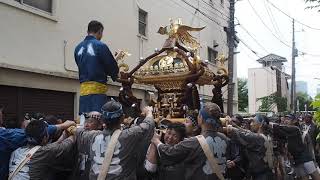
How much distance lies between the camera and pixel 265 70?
40812 millimetres

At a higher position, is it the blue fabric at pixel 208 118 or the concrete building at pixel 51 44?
the concrete building at pixel 51 44

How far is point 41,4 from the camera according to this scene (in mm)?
9695

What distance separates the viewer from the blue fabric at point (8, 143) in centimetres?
417

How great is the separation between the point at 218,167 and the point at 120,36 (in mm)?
8872

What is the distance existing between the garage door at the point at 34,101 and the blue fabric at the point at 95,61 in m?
3.88

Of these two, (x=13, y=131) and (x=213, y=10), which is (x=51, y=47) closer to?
(x=13, y=131)

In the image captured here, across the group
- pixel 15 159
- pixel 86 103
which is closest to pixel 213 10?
pixel 86 103

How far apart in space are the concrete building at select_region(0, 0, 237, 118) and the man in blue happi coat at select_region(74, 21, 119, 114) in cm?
359

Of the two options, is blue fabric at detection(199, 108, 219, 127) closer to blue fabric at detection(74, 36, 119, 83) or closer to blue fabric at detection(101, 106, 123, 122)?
blue fabric at detection(101, 106, 123, 122)

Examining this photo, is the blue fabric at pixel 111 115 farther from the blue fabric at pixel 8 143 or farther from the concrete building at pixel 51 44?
the concrete building at pixel 51 44

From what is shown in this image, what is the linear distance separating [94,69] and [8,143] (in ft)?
4.78

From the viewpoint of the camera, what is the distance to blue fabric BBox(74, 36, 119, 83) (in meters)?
5.22

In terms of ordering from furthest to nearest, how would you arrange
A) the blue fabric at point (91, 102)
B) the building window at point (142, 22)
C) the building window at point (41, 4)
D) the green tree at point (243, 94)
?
the green tree at point (243, 94) → the building window at point (142, 22) → the building window at point (41, 4) → the blue fabric at point (91, 102)

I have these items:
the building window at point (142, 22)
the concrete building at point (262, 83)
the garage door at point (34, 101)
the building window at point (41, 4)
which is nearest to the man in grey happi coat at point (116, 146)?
the garage door at point (34, 101)
